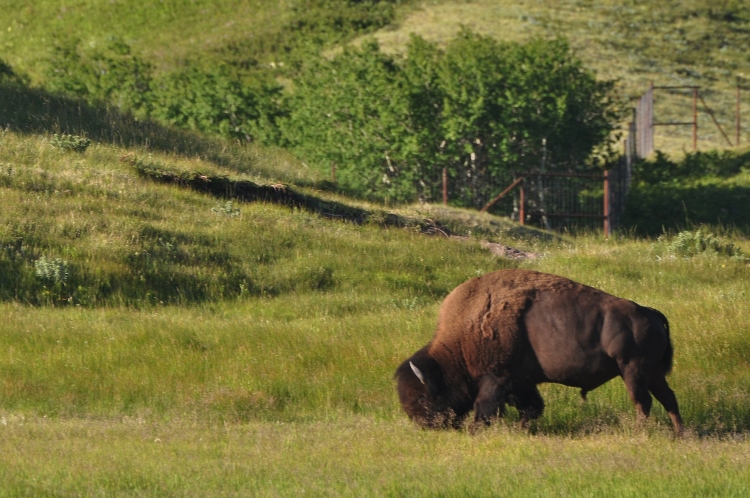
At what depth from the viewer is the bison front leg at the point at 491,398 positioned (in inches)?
393

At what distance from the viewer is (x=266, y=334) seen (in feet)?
46.4

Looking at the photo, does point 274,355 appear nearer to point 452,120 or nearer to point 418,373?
point 418,373

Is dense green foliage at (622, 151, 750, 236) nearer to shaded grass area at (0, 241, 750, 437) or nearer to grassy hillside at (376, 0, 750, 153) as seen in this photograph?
grassy hillside at (376, 0, 750, 153)

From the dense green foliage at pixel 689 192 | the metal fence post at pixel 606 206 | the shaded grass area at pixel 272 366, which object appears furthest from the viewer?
the dense green foliage at pixel 689 192

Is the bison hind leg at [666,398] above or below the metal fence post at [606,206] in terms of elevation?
above

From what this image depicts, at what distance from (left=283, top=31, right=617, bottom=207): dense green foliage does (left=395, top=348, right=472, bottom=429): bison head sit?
75.7 ft

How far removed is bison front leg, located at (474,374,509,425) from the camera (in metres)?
9.98

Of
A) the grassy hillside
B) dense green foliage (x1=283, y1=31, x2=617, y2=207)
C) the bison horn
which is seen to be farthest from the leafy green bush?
the bison horn

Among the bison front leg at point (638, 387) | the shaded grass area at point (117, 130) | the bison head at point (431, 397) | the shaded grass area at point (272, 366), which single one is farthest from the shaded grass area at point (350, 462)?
the shaded grass area at point (117, 130)

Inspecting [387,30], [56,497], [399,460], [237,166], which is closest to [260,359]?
[399,460]

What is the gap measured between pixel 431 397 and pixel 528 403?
35.4 inches

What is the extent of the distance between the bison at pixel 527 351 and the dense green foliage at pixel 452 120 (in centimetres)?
2297

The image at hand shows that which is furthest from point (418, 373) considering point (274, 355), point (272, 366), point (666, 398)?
point (274, 355)

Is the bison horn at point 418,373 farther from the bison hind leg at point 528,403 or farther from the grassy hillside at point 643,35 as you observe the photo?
the grassy hillside at point 643,35
